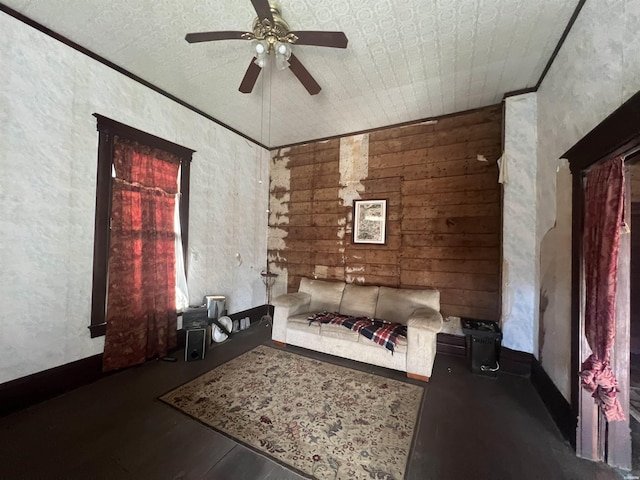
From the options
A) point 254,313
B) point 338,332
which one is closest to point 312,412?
point 338,332

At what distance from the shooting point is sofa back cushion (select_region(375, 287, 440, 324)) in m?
2.99

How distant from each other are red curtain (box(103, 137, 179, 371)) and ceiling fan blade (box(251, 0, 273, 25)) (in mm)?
1947

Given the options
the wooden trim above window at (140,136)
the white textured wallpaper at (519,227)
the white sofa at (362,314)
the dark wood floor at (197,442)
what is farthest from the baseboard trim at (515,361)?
the wooden trim above window at (140,136)

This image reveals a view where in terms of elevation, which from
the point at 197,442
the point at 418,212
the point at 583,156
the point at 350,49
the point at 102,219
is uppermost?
the point at 350,49

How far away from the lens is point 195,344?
269 cm

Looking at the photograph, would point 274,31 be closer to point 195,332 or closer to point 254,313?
point 195,332

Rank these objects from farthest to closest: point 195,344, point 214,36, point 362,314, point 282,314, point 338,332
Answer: point 362,314
point 282,314
point 338,332
point 195,344
point 214,36

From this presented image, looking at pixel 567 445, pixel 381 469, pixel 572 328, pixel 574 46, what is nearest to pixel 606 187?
pixel 572 328

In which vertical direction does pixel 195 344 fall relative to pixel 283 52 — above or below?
below

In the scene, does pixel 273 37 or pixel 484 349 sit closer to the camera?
pixel 273 37

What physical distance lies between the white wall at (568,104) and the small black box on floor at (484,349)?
39 cm

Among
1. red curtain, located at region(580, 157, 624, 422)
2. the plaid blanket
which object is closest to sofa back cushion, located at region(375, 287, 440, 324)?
the plaid blanket

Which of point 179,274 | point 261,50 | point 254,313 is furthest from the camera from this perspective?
point 254,313

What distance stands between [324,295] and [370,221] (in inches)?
50.1
